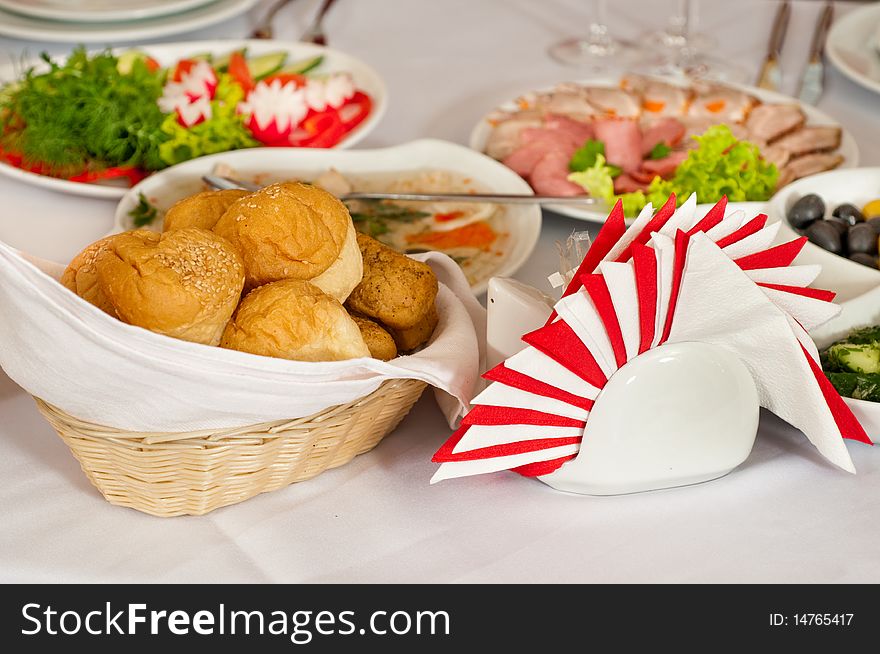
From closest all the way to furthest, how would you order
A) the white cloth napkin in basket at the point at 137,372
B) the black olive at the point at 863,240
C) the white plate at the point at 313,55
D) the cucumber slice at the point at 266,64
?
the white cloth napkin in basket at the point at 137,372
the black olive at the point at 863,240
the white plate at the point at 313,55
the cucumber slice at the point at 266,64

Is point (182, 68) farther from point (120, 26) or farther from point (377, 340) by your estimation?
point (377, 340)

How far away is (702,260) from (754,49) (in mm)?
1531

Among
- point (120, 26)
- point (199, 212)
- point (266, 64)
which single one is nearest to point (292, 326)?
point (199, 212)

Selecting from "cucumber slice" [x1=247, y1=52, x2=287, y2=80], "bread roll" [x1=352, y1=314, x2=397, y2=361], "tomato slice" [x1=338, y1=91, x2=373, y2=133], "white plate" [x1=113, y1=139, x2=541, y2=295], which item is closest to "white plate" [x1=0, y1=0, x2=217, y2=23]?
"cucumber slice" [x1=247, y1=52, x2=287, y2=80]

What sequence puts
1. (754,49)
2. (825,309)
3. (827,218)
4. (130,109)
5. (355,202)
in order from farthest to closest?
(754,49) < (130,109) < (355,202) < (827,218) < (825,309)

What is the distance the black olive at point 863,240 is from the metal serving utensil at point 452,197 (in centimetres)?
38

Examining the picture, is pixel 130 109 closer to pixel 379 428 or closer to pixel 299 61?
pixel 299 61

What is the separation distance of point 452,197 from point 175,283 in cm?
64

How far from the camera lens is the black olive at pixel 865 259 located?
4.07 ft

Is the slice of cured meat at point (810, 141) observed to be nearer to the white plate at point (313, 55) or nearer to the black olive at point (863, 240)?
the black olive at point (863, 240)

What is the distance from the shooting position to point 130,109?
169cm

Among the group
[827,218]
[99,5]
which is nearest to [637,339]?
[827,218]

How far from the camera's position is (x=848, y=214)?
52.8 inches

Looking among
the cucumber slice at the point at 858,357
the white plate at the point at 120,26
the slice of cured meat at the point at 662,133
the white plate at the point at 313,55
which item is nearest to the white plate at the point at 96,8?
A: the white plate at the point at 120,26
